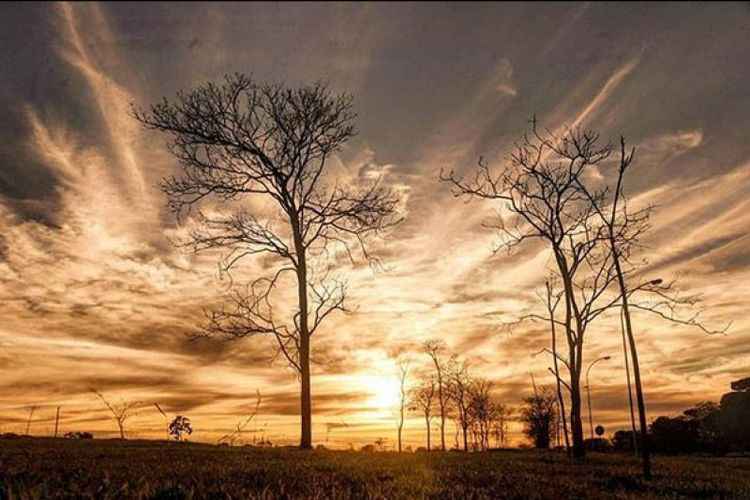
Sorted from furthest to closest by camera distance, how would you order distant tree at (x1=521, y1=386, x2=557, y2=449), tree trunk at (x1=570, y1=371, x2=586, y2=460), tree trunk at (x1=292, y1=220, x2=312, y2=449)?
distant tree at (x1=521, y1=386, x2=557, y2=449) → tree trunk at (x1=570, y1=371, x2=586, y2=460) → tree trunk at (x1=292, y1=220, x2=312, y2=449)

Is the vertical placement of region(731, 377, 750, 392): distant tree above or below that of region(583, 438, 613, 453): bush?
above

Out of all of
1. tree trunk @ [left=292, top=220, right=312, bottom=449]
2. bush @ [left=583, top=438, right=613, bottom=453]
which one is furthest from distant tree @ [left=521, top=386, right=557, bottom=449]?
tree trunk @ [left=292, top=220, right=312, bottom=449]

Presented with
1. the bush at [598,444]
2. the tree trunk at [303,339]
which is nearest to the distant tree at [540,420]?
the bush at [598,444]

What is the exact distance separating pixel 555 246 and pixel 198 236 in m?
16.1

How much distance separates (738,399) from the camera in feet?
314

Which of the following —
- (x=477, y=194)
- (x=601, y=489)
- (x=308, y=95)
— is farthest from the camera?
(x=477, y=194)

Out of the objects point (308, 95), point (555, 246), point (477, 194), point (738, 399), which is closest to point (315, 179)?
point (308, 95)

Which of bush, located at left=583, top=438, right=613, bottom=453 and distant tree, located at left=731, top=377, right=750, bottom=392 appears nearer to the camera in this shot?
bush, located at left=583, top=438, right=613, bottom=453

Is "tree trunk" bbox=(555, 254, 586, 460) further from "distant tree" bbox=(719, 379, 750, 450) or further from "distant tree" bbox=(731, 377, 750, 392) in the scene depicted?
"distant tree" bbox=(731, 377, 750, 392)

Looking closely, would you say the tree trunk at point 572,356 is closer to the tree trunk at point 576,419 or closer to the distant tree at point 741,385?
the tree trunk at point 576,419

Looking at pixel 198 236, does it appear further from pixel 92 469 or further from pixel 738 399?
pixel 738 399

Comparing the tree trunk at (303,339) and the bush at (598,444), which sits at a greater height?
the tree trunk at (303,339)

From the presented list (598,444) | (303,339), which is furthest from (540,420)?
(303,339)

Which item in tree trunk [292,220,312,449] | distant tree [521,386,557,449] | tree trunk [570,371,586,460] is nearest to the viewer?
tree trunk [292,220,312,449]
